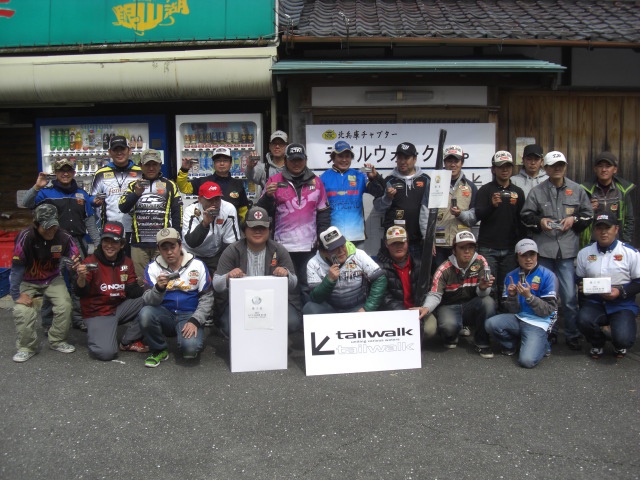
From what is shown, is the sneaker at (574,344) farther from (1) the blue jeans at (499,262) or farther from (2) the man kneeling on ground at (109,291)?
(2) the man kneeling on ground at (109,291)

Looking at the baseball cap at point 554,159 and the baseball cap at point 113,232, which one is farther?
the baseball cap at point 554,159

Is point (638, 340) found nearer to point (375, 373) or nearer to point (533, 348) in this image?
point (533, 348)

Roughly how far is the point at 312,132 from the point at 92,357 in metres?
3.38

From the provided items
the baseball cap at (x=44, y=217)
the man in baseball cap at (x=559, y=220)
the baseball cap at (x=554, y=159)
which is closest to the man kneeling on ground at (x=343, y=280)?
the man in baseball cap at (x=559, y=220)

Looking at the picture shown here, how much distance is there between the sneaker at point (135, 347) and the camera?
5.09 metres

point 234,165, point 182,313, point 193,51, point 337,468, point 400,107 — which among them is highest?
point 193,51

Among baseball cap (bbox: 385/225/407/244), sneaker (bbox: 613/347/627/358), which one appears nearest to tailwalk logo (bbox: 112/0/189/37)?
baseball cap (bbox: 385/225/407/244)

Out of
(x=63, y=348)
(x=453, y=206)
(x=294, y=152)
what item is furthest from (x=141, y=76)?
(x=453, y=206)

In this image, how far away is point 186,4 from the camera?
6.95 meters

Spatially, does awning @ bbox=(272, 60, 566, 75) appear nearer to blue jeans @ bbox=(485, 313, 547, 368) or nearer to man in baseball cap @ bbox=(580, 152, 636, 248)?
man in baseball cap @ bbox=(580, 152, 636, 248)

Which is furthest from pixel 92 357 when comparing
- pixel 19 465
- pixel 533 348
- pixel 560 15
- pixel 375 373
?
pixel 560 15

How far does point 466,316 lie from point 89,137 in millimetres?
5284

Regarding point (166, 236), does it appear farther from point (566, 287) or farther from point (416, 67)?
point (566, 287)

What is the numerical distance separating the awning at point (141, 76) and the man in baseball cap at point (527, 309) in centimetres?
359
